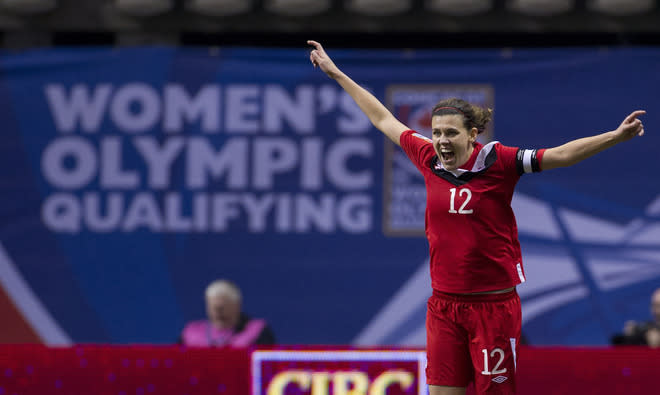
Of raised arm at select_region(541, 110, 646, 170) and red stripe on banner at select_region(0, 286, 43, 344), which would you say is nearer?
raised arm at select_region(541, 110, 646, 170)

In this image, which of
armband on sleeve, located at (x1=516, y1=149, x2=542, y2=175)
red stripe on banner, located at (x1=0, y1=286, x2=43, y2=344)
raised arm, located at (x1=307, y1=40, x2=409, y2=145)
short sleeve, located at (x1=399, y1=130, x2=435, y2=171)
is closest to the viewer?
armband on sleeve, located at (x1=516, y1=149, x2=542, y2=175)

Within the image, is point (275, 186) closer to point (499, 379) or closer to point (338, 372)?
point (338, 372)

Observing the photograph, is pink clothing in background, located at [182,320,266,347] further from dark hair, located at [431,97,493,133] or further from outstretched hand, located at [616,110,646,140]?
outstretched hand, located at [616,110,646,140]

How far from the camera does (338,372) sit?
13.6ft

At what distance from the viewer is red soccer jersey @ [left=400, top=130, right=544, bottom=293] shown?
11.3 feet

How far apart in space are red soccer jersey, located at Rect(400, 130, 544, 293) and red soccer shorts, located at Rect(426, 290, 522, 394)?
0.23 feet

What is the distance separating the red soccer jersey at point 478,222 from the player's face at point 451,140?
0.04 meters

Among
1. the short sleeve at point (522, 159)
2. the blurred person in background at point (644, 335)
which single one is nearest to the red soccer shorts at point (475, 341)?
the short sleeve at point (522, 159)

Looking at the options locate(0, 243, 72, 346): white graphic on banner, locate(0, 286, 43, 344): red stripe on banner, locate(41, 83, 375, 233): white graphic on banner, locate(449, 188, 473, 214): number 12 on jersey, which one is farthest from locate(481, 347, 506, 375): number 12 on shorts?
locate(0, 286, 43, 344): red stripe on banner

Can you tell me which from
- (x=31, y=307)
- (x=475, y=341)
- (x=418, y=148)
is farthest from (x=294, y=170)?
(x=475, y=341)

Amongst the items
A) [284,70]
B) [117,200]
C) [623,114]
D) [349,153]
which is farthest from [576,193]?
[117,200]

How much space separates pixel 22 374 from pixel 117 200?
327 centimetres

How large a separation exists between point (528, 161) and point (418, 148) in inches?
20.8

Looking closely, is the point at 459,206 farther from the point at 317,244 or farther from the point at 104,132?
the point at 104,132
